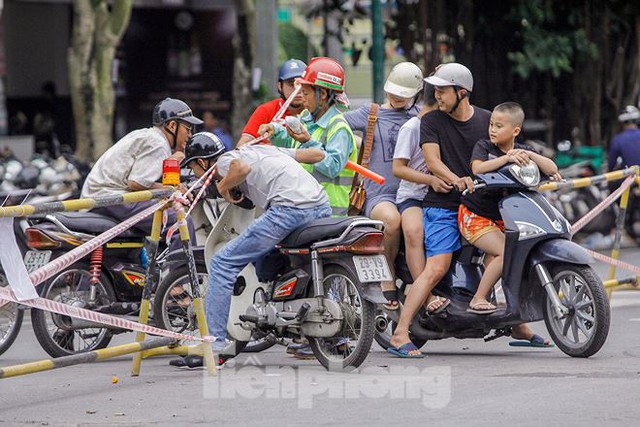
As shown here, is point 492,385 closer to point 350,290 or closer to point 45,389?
point 350,290

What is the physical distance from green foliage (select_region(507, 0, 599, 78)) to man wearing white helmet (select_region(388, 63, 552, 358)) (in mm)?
10839

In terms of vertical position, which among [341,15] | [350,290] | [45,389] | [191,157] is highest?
[341,15]

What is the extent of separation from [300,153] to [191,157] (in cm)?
77

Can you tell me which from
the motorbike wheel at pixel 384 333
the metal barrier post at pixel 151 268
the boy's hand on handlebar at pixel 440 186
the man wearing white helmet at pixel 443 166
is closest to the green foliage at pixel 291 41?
the motorbike wheel at pixel 384 333

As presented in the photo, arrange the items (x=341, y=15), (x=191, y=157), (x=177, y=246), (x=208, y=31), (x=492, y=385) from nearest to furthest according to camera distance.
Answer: (x=492, y=385)
(x=191, y=157)
(x=177, y=246)
(x=341, y=15)
(x=208, y=31)

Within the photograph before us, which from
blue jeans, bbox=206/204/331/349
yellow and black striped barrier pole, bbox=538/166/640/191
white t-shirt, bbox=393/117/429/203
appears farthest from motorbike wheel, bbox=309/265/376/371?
yellow and black striped barrier pole, bbox=538/166/640/191

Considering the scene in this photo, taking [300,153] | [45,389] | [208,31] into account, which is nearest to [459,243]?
[300,153]

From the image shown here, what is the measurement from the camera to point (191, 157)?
9094 millimetres

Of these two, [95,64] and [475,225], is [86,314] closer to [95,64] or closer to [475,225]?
[475,225]

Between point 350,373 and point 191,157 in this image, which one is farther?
point 191,157

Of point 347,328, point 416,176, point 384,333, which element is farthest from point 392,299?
point 347,328

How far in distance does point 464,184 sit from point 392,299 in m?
0.99

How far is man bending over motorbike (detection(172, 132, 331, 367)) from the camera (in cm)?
870

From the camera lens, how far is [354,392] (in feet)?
25.6
